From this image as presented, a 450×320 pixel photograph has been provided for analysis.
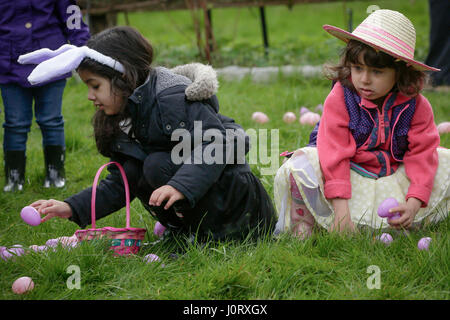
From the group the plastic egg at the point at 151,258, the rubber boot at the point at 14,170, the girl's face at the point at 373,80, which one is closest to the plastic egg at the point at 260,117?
the rubber boot at the point at 14,170

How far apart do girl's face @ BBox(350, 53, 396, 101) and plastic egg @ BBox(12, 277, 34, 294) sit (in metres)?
1.57

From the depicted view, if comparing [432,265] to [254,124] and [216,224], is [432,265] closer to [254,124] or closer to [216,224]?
[216,224]

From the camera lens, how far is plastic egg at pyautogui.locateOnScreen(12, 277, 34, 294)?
205 cm

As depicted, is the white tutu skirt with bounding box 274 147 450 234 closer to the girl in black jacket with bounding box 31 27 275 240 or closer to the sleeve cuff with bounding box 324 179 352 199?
the sleeve cuff with bounding box 324 179 352 199

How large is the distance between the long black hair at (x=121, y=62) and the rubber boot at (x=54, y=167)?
4.19 feet

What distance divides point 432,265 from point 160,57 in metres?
4.46

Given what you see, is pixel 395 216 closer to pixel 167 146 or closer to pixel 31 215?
pixel 167 146

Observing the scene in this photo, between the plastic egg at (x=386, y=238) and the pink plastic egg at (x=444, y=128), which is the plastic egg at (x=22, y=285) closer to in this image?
the plastic egg at (x=386, y=238)

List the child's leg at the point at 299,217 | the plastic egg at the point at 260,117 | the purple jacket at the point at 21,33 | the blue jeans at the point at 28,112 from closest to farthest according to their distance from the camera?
the child's leg at the point at 299,217
the purple jacket at the point at 21,33
the blue jeans at the point at 28,112
the plastic egg at the point at 260,117

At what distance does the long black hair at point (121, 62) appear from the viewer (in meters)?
2.33

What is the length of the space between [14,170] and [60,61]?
1578mm
